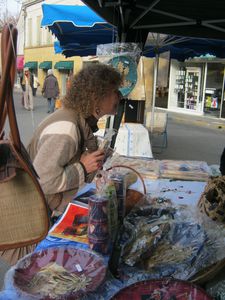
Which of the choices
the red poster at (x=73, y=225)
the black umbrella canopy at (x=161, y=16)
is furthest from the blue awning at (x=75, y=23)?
the red poster at (x=73, y=225)

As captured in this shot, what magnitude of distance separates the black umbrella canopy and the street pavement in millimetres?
A: 2376

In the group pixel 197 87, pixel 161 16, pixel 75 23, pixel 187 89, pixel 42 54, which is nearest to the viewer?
pixel 161 16

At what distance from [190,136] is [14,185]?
10687 millimetres

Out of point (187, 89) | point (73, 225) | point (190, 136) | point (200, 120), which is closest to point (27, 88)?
point (73, 225)

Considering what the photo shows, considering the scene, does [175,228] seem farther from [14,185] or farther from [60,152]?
[14,185]

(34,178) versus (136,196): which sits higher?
(34,178)

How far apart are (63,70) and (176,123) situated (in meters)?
15.9

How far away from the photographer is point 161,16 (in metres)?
4.18

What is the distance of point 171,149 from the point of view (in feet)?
29.9

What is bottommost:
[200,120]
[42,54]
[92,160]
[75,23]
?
[200,120]

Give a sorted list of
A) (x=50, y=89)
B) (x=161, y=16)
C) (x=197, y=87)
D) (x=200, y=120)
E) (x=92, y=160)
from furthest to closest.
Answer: (x=197, y=87) → (x=50, y=89) → (x=200, y=120) → (x=161, y=16) → (x=92, y=160)

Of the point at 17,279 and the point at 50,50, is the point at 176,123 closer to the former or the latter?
the point at 17,279

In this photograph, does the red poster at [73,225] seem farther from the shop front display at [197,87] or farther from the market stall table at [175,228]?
the shop front display at [197,87]

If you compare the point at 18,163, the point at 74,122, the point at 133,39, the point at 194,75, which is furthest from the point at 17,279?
the point at 194,75
